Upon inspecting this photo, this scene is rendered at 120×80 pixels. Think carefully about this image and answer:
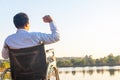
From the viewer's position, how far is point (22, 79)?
552 centimetres

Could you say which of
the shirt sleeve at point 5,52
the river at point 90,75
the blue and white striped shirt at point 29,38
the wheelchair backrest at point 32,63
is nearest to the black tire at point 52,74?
the wheelchair backrest at point 32,63

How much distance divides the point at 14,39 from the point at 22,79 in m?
0.46

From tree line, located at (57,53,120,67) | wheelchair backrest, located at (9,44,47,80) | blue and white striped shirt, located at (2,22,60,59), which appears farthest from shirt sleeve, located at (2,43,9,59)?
tree line, located at (57,53,120,67)

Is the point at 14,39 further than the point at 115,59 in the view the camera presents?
No

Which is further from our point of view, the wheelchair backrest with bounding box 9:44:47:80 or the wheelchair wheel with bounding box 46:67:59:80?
the wheelchair wheel with bounding box 46:67:59:80

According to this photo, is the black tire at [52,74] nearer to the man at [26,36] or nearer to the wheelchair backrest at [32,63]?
the wheelchair backrest at [32,63]

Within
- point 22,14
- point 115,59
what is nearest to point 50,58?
point 22,14

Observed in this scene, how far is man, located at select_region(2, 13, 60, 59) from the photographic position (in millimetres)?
5465

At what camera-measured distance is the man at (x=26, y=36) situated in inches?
215

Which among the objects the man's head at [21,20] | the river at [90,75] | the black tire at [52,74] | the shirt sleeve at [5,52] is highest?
the man's head at [21,20]

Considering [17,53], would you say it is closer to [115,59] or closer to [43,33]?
[43,33]

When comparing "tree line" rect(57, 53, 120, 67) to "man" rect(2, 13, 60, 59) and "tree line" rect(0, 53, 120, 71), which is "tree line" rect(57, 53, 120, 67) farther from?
"man" rect(2, 13, 60, 59)

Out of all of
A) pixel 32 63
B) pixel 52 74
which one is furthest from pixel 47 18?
pixel 52 74

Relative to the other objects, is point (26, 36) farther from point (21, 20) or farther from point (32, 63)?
point (32, 63)
